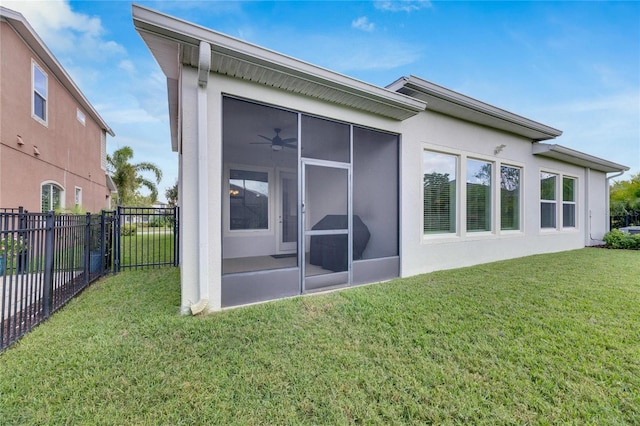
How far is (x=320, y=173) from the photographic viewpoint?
4.74 metres

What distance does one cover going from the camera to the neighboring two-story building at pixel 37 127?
696cm

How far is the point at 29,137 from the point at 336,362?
1086 centimetres

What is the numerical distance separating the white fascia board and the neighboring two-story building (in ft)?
21.9

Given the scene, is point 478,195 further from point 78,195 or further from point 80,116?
point 80,116

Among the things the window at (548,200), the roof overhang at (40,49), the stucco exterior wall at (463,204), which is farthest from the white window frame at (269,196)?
the window at (548,200)

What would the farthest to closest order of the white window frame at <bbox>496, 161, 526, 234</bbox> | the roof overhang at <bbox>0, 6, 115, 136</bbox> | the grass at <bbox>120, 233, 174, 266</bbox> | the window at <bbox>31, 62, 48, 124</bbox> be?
1. the window at <bbox>31, 62, 48, 124</bbox>
2. the white window frame at <bbox>496, 161, 526, 234</bbox>
3. the roof overhang at <bbox>0, 6, 115, 136</bbox>
4. the grass at <bbox>120, 233, 174, 266</bbox>

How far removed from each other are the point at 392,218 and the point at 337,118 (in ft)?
7.52

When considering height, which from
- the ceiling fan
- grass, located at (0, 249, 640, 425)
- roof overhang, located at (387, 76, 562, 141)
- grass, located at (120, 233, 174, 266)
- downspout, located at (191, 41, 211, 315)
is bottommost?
grass, located at (0, 249, 640, 425)

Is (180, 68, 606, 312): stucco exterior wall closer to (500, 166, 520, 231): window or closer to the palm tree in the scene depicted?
(500, 166, 520, 231): window

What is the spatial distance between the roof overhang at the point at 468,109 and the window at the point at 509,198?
1138mm

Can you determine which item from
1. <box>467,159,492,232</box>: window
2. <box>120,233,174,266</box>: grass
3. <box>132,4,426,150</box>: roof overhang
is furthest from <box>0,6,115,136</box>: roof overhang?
<box>467,159,492,232</box>: window

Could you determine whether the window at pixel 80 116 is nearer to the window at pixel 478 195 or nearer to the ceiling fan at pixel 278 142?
the ceiling fan at pixel 278 142

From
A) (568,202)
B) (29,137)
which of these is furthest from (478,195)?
(29,137)

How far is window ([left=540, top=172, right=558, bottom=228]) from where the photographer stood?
8.73 meters
